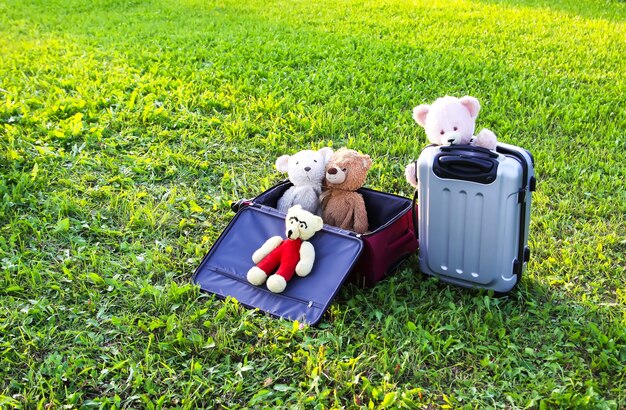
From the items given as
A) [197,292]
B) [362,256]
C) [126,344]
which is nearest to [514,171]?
[362,256]

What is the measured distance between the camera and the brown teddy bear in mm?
3055

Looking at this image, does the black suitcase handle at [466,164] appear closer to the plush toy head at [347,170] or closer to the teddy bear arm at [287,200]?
the plush toy head at [347,170]

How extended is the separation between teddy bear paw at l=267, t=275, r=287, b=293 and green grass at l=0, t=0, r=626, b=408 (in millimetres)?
165

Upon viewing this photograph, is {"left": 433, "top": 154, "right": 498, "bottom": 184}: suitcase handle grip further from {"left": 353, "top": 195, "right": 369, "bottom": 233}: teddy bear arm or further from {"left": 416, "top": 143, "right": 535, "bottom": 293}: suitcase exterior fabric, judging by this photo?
{"left": 353, "top": 195, "right": 369, "bottom": 233}: teddy bear arm

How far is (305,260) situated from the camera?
2814mm

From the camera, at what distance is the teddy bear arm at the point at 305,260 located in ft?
9.19

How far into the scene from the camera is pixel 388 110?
482 centimetres

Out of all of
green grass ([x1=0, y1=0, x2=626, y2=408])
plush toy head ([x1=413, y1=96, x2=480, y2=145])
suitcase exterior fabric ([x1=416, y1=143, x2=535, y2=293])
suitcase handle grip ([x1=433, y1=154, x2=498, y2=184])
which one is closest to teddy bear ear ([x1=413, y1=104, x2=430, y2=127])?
plush toy head ([x1=413, y1=96, x2=480, y2=145])

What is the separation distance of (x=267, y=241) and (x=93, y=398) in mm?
988

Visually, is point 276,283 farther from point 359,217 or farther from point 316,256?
point 359,217

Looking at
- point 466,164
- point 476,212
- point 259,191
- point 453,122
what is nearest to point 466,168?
point 466,164

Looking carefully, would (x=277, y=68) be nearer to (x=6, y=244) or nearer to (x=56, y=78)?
(x=56, y=78)

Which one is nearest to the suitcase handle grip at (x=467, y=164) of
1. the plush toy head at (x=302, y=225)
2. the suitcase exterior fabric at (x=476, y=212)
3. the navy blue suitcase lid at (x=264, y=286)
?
the suitcase exterior fabric at (x=476, y=212)

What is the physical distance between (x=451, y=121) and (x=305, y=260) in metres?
0.87
